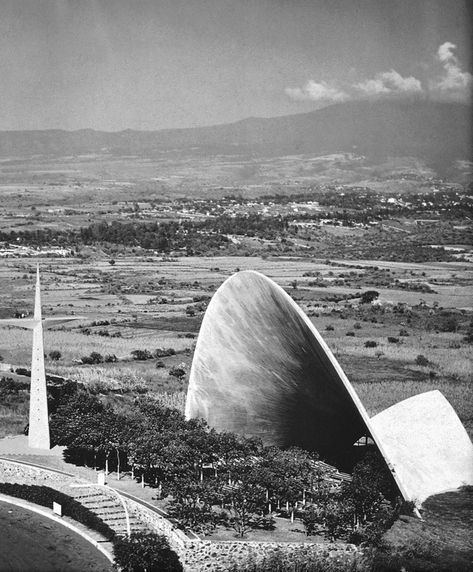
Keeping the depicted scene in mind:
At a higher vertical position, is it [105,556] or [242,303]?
[242,303]

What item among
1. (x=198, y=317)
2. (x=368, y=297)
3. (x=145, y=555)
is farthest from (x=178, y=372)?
(x=368, y=297)

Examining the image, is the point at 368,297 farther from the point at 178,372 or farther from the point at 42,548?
the point at 42,548

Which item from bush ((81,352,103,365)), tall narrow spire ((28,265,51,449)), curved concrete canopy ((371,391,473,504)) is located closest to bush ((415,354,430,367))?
bush ((81,352,103,365))

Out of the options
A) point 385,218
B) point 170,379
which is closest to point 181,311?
point 170,379

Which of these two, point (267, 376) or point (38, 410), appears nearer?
point (267, 376)

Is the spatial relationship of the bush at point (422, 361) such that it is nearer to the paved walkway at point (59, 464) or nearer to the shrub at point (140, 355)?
the shrub at point (140, 355)

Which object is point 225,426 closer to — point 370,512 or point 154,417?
point 154,417

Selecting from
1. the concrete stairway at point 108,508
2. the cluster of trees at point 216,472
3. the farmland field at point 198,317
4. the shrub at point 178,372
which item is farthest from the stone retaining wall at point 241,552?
the shrub at point 178,372

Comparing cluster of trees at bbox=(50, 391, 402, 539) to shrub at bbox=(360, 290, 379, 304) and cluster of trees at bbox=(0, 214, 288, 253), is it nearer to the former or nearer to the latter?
shrub at bbox=(360, 290, 379, 304)
